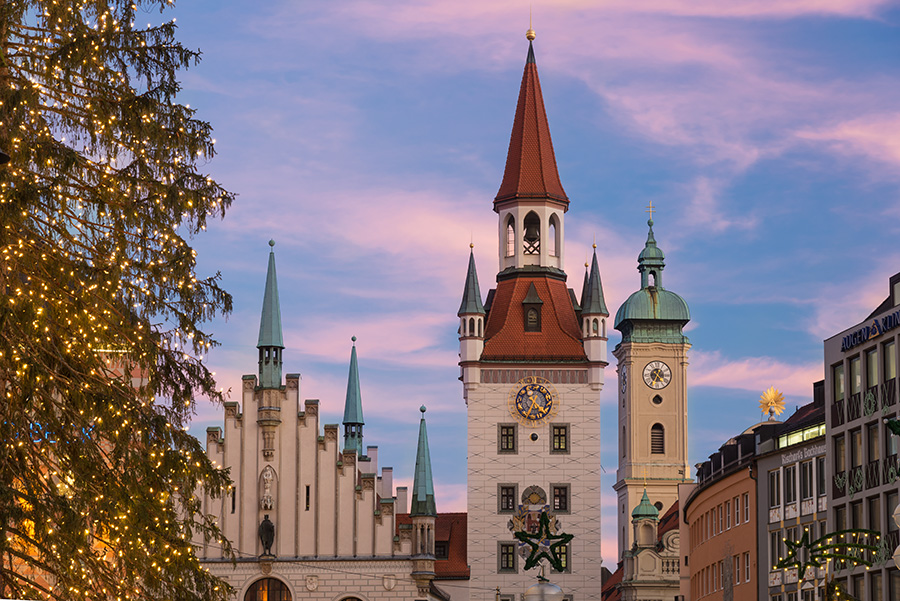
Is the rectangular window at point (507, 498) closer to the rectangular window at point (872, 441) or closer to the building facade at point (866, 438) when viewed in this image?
the building facade at point (866, 438)

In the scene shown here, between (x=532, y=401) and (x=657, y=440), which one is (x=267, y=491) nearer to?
(x=532, y=401)

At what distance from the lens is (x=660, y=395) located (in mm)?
107188

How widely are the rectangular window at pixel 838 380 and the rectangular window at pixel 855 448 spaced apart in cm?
154

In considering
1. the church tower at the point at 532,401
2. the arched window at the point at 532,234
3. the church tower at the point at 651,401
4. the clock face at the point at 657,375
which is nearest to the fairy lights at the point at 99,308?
the church tower at the point at 532,401

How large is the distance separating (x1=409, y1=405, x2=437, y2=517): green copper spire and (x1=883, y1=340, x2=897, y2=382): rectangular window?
2710cm

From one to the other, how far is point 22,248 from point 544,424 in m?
55.2

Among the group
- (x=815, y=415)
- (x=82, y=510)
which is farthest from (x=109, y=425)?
(x=815, y=415)

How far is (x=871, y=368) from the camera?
4669 cm

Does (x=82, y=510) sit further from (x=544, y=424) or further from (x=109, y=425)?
(x=544, y=424)

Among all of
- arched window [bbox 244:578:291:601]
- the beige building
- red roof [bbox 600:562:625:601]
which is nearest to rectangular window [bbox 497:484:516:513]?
the beige building

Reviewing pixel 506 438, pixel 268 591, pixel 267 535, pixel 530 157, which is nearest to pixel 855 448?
pixel 506 438

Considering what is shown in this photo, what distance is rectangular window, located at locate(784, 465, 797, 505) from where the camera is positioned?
52438 millimetres

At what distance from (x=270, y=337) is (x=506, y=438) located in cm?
1186

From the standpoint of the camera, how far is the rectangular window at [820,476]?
164ft
